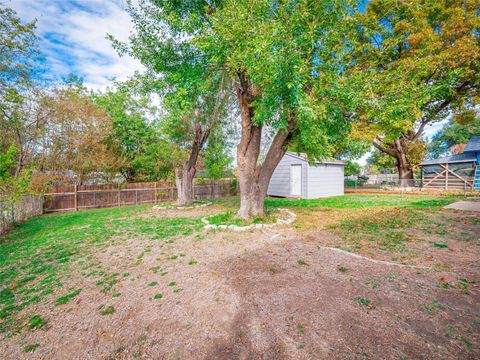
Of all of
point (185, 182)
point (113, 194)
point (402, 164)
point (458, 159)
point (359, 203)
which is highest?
point (458, 159)

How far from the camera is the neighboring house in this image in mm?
14141

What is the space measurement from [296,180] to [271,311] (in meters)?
12.3

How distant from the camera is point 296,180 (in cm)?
1389

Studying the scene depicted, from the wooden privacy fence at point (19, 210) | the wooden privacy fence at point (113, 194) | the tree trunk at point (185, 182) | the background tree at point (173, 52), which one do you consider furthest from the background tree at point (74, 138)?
the background tree at point (173, 52)

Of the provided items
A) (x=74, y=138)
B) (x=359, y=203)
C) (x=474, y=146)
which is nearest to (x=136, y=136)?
(x=74, y=138)

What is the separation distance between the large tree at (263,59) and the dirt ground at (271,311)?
307 centimetres

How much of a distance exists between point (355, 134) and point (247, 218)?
9.87 metres

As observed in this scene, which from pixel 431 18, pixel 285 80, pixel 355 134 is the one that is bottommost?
pixel 285 80

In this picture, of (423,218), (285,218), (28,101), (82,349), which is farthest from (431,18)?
(28,101)

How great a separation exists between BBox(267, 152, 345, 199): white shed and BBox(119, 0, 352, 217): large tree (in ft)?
Result: 23.7

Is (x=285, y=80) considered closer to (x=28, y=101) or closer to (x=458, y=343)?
(x=458, y=343)

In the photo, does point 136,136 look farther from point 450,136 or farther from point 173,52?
point 450,136

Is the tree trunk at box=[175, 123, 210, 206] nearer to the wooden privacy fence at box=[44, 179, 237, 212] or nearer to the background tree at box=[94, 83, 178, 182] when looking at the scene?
the background tree at box=[94, 83, 178, 182]

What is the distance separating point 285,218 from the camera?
21.5 ft
